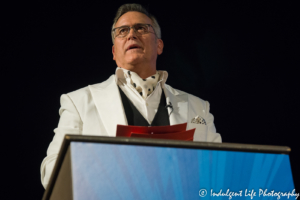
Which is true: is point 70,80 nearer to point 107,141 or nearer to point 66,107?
point 66,107

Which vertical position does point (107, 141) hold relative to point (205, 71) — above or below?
below

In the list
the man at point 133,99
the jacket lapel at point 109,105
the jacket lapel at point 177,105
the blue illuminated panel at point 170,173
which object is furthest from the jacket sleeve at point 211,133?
the blue illuminated panel at point 170,173

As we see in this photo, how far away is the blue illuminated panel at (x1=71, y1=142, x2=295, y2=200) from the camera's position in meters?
0.77

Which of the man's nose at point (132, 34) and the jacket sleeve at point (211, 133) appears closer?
the jacket sleeve at point (211, 133)

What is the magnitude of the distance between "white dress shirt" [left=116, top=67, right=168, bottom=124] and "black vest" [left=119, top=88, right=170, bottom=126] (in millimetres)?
17

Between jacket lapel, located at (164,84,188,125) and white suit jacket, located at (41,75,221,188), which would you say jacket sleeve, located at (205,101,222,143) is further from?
jacket lapel, located at (164,84,188,125)

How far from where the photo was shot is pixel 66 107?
1854mm

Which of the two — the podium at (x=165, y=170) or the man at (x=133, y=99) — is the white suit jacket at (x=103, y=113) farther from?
the podium at (x=165, y=170)

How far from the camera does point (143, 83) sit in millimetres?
2039

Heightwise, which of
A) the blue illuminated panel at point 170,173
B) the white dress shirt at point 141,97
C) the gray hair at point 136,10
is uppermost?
the gray hair at point 136,10

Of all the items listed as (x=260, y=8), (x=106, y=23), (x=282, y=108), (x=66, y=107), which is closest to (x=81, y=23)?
(x=106, y=23)

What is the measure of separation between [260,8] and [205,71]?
558 millimetres

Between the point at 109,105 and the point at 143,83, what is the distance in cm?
26

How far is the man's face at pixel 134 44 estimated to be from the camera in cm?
207
